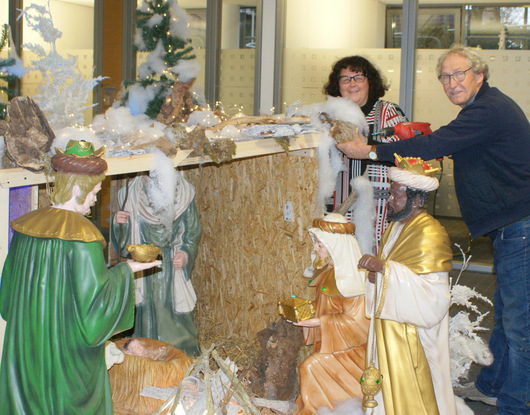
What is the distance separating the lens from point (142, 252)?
8.86 ft

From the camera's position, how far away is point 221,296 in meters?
5.14

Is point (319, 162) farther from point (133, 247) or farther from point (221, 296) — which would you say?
point (133, 247)

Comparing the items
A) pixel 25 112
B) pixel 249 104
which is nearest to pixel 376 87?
pixel 25 112

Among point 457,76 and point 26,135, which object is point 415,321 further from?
point 26,135

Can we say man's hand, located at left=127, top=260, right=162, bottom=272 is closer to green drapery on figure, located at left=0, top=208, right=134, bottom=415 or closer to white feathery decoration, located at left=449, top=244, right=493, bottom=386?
green drapery on figure, located at left=0, top=208, right=134, bottom=415

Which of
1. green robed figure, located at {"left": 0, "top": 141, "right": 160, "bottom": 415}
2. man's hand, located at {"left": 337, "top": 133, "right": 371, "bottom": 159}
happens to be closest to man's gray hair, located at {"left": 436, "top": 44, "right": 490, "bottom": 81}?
man's hand, located at {"left": 337, "top": 133, "right": 371, "bottom": 159}

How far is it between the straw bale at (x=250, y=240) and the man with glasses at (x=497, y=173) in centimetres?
69

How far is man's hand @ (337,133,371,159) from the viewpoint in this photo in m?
4.07

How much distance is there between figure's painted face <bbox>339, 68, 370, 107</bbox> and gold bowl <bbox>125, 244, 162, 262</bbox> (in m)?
2.52

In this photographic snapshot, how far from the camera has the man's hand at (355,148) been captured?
4074mm

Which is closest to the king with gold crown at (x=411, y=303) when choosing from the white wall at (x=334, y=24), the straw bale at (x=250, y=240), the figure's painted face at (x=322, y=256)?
the figure's painted face at (x=322, y=256)

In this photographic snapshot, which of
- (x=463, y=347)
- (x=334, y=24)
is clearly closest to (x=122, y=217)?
(x=463, y=347)

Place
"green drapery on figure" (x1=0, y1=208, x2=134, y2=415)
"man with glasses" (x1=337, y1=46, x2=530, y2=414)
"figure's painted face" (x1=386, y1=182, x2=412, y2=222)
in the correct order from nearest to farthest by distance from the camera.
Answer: "green drapery on figure" (x1=0, y1=208, x2=134, y2=415), "figure's painted face" (x1=386, y1=182, x2=412, y2=222), "man with glasses" (x1=337, y1=46, x2=530, y2=414)

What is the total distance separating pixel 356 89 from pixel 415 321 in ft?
6.84
